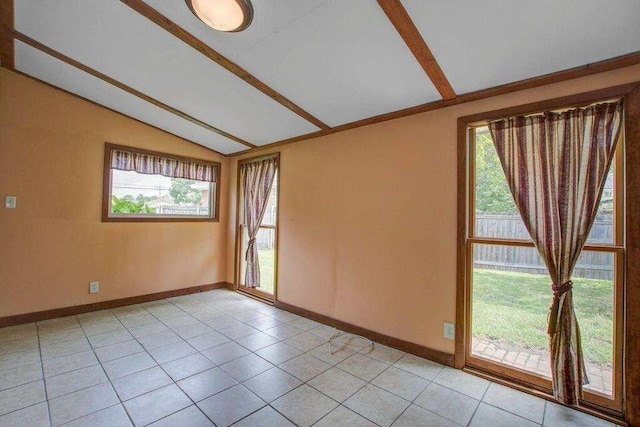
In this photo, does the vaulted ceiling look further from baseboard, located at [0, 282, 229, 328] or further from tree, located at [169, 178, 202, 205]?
baseboard, located at [0, 282, 229, 328]

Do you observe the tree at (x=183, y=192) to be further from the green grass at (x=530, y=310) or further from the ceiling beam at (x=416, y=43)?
the green grass at (x=530, y=310)

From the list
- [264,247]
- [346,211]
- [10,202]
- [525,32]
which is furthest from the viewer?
[264,247]

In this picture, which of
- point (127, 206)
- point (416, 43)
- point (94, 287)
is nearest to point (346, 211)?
point (416, 43)

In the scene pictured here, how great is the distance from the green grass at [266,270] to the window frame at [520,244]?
2606mm

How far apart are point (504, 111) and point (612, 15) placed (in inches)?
29.6

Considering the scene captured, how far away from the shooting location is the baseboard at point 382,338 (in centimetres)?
247

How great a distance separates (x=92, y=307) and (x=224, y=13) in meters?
3.67

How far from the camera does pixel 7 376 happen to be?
2135 millimetres

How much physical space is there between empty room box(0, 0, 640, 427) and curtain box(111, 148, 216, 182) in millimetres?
33

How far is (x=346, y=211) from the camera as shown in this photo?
10.5 ft

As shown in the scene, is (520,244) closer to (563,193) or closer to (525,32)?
(563,193)

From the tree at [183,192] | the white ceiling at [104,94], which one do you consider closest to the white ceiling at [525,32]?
the white ceiling at [104,94]

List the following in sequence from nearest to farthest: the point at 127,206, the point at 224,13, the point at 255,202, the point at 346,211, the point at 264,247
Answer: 1. the point at 224,13
2. the point at 346,211
3. the point at 127,206
4. the point at 255,202
5. the point at 264,247

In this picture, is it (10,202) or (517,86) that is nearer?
(517,86)
